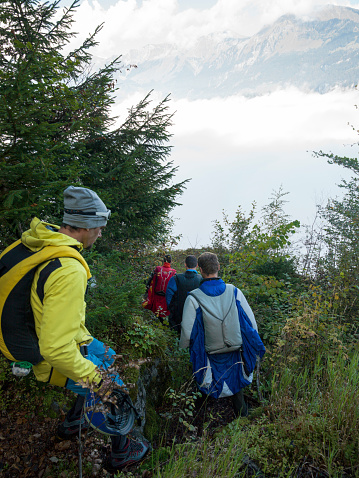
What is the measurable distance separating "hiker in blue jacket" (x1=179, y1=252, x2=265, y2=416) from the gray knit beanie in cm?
180

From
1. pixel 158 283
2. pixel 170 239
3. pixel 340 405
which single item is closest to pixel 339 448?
pixel 340 405

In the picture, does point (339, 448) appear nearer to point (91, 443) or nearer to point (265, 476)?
point (265, 476)

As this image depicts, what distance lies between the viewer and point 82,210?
2281mm

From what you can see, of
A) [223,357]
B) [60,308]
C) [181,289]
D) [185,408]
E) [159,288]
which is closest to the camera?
[60,308]

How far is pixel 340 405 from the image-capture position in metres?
2.68

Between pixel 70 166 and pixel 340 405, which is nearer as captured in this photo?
pixel 340 405

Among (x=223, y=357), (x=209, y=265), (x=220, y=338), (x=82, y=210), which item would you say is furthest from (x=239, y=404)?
(x=82, y=210)

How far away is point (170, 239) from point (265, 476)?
8.80m

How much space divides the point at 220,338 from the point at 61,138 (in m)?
4.50

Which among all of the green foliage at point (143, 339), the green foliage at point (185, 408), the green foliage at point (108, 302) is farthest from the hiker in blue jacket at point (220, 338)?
the green foliage at point (108, 302)

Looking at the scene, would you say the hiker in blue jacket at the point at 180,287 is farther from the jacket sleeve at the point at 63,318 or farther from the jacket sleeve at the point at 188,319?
the jacket sleeve at the point at 63,318

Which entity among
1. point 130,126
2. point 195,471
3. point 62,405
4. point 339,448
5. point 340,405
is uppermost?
point 130,126

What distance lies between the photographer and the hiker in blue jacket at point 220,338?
11.9ft

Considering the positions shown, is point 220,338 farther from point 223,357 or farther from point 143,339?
point 143,339
